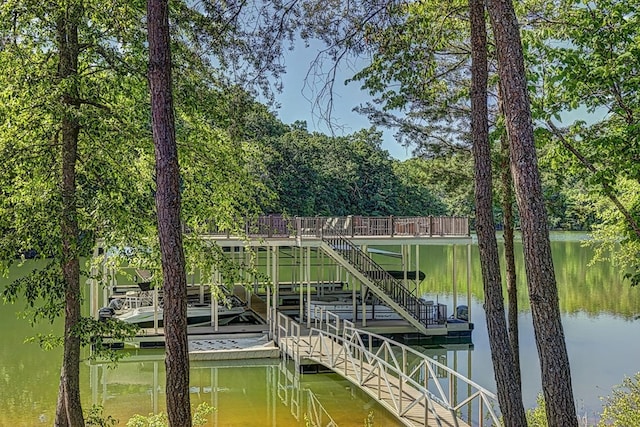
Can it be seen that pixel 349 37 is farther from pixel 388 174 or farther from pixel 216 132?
pixel 388 174

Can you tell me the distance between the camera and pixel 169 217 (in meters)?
4.92

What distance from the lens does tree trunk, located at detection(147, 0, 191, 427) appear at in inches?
191

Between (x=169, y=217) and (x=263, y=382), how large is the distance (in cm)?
894

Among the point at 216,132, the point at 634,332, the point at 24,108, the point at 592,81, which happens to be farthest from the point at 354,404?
the point at 634,332

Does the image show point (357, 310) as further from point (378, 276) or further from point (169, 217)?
point (169, 217)

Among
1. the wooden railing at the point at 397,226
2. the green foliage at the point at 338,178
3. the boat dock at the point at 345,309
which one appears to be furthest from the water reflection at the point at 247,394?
the green foliage at the point at 338,178

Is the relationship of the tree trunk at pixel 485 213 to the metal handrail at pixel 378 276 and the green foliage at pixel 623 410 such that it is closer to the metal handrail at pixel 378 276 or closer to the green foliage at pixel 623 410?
the green foliage at pixel 623 410

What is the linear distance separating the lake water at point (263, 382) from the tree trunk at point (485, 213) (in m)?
3.04

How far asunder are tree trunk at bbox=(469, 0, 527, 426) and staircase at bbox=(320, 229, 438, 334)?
10.6 metres

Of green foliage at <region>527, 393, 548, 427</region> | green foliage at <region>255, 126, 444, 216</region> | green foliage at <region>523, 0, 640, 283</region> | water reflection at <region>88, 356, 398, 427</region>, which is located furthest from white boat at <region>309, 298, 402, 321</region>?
green foliage at <region>255, 126, 444, 216</region>

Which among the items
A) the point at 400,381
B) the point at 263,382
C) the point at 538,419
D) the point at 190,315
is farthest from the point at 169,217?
the point at 190,315

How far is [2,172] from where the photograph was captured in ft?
19.8

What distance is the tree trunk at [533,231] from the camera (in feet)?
12.9

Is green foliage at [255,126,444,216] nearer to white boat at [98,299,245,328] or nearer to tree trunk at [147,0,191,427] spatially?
white boat at [98,299,245,328]
